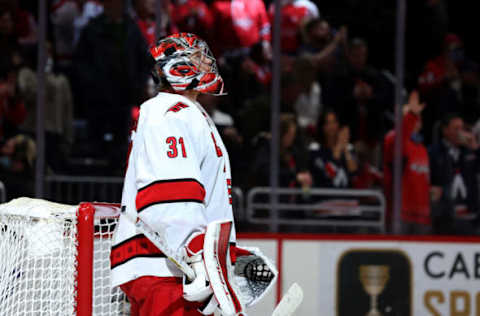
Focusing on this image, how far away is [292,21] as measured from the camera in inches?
212

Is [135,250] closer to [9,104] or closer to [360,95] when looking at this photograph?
[9,104]

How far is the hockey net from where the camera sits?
2.63m

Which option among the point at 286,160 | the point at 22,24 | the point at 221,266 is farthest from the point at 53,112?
the point at 221,266

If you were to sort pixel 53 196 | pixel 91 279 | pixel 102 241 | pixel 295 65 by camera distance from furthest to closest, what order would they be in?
1. pixel 295 65
2. pixel 53 196
3. pixel 102 241
4. pixel 91 279

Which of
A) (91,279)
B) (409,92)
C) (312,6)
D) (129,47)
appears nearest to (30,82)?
(129,47)

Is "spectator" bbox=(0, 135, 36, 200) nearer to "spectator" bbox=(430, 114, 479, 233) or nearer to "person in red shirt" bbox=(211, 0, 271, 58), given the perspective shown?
"person in red shirt" bbox=(211, 0, 271, 58)

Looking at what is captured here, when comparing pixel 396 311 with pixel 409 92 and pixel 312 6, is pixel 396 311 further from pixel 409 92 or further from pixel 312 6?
pixel 312 6

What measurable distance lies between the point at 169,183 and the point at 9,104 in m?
3.07

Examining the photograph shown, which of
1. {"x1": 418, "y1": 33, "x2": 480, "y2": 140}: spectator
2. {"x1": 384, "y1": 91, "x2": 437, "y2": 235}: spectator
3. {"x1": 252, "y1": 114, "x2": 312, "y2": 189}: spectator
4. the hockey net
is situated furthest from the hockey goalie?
{"x1": 418, "y1": 33, "x2": 480, "y2": 140}: spectator

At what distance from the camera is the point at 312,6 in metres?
5.56

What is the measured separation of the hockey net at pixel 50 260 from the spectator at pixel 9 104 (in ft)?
7.87

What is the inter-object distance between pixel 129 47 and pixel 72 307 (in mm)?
3013

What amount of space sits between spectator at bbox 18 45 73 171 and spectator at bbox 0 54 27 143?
0.04 m

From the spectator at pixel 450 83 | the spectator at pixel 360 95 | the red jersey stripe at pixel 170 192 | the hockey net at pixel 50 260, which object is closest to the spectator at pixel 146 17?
the spectator at pixel 360 95
